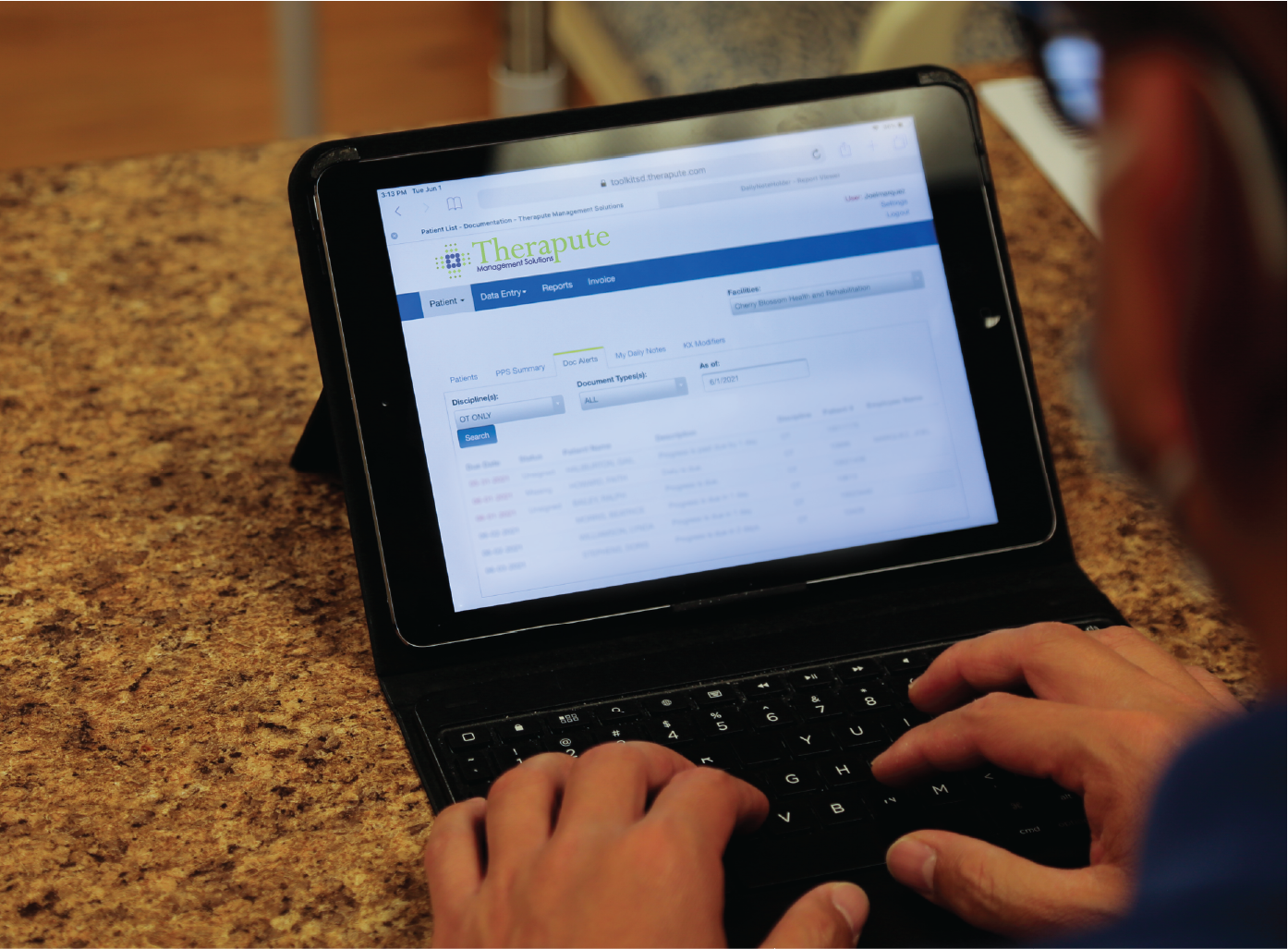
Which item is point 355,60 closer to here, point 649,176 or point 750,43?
point 750,43

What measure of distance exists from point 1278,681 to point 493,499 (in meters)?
0.42

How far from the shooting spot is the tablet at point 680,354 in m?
0.69

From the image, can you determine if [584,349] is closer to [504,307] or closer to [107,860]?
[504,307]

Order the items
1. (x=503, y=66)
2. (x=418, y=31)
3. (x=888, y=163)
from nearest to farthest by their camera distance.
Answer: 1. (x=888, y=163)
2. (x=503, y=66)
3. (x=418, y=31)

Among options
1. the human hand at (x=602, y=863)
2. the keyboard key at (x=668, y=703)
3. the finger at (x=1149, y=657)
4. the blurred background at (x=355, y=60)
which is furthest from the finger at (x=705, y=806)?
the blurred background at (x=355, y=60)

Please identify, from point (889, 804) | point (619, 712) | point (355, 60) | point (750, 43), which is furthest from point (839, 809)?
point (355, 60)

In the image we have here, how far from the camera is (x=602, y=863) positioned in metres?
0.51

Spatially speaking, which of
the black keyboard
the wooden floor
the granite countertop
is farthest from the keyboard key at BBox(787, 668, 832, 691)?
the wooden floor

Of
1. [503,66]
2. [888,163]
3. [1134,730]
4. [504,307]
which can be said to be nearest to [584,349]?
[504,307]

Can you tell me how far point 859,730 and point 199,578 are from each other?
16.1 inches

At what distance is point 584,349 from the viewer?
0.70 metres

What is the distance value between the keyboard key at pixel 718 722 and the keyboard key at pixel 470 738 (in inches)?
4.4

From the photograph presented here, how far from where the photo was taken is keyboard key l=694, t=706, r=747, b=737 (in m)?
0.65

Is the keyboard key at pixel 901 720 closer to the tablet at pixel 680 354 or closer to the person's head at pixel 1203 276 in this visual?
the tablet at pixel 680 354
